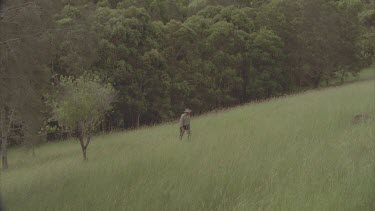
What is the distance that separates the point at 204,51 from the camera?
3888 centimetres

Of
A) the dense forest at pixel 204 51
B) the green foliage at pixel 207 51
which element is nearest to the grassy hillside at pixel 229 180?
the dense forest at pixel 204 51

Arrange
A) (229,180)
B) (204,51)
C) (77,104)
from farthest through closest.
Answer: (204,51) → (77,104) → (229,180)

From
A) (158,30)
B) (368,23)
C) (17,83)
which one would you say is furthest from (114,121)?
(368,23)

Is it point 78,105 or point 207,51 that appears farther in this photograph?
point 207,51

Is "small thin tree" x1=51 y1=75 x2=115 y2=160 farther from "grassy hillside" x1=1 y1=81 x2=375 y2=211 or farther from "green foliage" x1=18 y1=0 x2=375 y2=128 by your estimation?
"green foliage" x1=18 y1=0 x2=375 y2=128

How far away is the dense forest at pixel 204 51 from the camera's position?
104 ft

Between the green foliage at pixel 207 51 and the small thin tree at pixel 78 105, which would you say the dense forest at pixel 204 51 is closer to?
the green foliage at pixel 207 51

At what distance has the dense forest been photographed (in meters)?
31.8

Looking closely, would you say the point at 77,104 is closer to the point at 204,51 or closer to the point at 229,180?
the point at 229,180

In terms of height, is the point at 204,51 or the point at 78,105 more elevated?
the point at 204,51

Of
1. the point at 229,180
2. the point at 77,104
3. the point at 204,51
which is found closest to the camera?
the point at 229,180

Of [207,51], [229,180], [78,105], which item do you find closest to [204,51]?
[207,51]

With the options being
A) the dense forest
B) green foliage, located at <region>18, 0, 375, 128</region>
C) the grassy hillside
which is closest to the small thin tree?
the dense forest

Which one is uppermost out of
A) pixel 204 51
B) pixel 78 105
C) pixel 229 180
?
Answer: pixel 204 51
